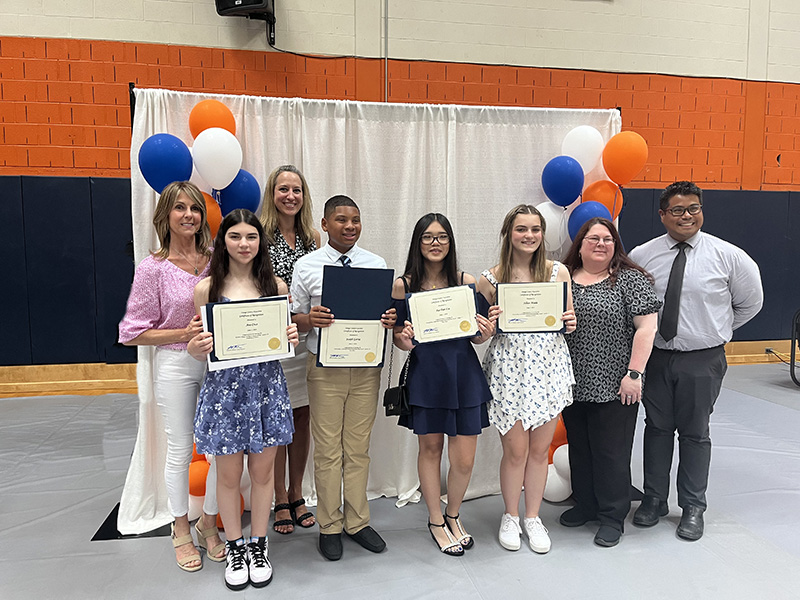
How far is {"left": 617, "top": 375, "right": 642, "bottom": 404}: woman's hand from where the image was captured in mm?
2617

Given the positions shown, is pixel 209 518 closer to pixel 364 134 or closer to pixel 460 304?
pixel 460 304

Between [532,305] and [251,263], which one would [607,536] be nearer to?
[532,305]

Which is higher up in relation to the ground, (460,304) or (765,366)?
(460,304)

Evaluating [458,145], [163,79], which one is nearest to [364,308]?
[458,145]

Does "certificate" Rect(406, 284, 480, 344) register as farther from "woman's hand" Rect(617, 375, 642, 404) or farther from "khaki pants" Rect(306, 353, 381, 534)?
"woman's hand" Rect(617, 375, 642, 404)

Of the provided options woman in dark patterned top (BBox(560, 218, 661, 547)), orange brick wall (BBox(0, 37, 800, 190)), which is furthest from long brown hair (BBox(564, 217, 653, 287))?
orange brick wall (BBox(0, 37, 800, 190))

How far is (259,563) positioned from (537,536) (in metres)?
1.26

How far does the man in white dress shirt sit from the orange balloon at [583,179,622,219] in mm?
474

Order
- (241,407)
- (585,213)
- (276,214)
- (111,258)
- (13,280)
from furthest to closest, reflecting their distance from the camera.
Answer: (111,258) → (13,280) → (585,213) → (276,214) → (241,407)

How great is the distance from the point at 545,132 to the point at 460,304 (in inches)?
57.2

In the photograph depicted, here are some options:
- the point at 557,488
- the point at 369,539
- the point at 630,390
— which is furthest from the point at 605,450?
the point at 369,539

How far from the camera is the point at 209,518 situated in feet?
8.71

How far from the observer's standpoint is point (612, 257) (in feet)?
8.92

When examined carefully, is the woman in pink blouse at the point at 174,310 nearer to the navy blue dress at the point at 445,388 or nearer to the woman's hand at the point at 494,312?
the navy blue dress at the point at 445,388
